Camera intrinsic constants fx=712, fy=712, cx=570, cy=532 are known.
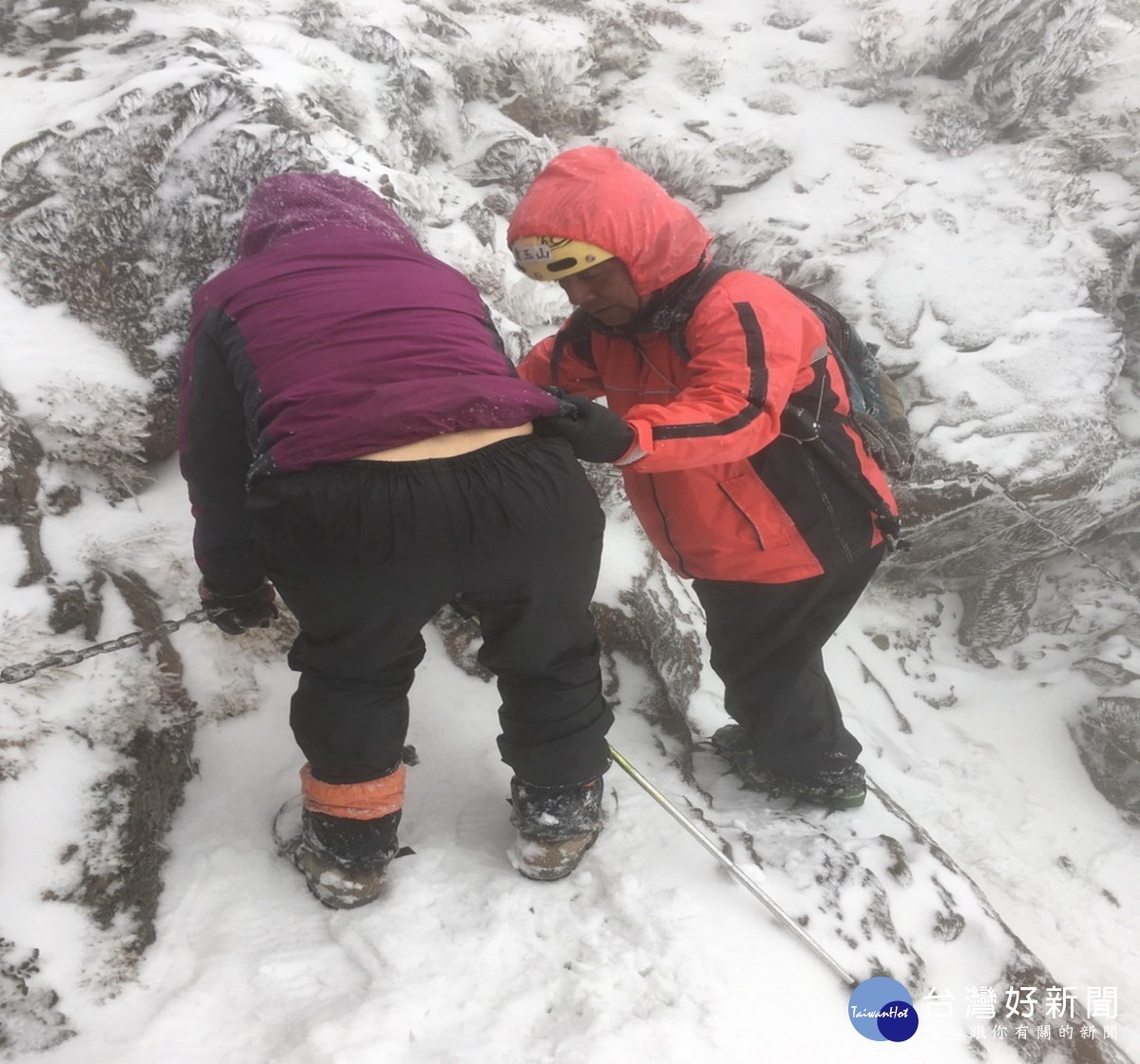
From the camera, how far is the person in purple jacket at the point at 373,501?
4.95 ft

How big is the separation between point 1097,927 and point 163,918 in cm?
442

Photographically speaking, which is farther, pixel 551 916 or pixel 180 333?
pixel 180 333

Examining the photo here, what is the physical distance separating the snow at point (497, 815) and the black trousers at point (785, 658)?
1.25ft

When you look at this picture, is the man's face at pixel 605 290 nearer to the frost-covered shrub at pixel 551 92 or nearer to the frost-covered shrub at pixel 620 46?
the frost-covered shrub at pixel 551 92

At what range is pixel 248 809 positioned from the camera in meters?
2.28

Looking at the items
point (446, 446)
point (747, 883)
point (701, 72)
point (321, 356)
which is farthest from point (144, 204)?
point (701, 72)

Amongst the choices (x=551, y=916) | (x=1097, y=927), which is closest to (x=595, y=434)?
(x=551, y=916)

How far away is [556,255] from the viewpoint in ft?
6.02

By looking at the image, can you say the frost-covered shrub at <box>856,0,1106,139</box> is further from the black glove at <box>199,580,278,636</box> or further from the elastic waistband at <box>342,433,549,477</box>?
the black glove at <box>199,580,278,636</box>

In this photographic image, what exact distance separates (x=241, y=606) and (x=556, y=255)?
1.38 metres

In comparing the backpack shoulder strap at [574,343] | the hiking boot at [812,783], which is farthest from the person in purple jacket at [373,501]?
the hiking boot at [812,783]

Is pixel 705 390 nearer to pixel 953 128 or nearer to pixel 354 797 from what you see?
pixel 354 797

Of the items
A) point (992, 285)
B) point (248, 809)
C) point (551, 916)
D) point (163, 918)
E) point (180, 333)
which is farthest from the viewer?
point (992, 285)

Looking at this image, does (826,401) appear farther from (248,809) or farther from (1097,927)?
(1097,927)
